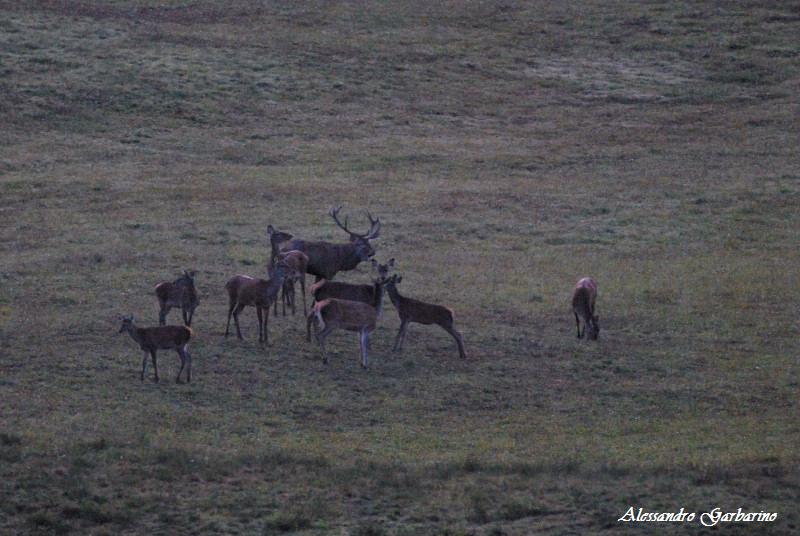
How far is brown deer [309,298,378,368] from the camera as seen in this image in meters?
16.9

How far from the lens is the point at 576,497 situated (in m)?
12.3

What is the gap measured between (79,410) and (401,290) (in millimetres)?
7597

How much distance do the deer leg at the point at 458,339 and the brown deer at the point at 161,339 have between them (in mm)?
3658

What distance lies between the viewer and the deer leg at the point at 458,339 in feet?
57.1

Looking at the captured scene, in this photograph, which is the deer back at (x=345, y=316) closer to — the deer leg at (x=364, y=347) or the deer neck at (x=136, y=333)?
the deer leg at (x=364, y=347)

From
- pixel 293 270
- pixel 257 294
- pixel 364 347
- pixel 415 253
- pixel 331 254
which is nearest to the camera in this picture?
pixel 364 347

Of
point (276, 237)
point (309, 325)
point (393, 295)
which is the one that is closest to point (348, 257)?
point (276, 237)

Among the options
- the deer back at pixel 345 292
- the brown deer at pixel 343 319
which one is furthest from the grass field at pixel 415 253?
the deer back at pixel 345 292

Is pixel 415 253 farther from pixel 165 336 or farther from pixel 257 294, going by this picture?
pixel 165 336

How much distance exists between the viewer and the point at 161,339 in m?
15.7

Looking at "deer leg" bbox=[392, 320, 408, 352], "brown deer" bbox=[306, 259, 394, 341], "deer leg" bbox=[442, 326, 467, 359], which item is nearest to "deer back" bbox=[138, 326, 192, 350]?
"brown deer" bbox=[306, 259, 394, 341]

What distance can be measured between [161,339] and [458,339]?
400cm

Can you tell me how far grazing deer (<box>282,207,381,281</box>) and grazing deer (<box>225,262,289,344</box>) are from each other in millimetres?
2810

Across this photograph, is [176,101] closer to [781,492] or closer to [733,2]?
[733,2]
